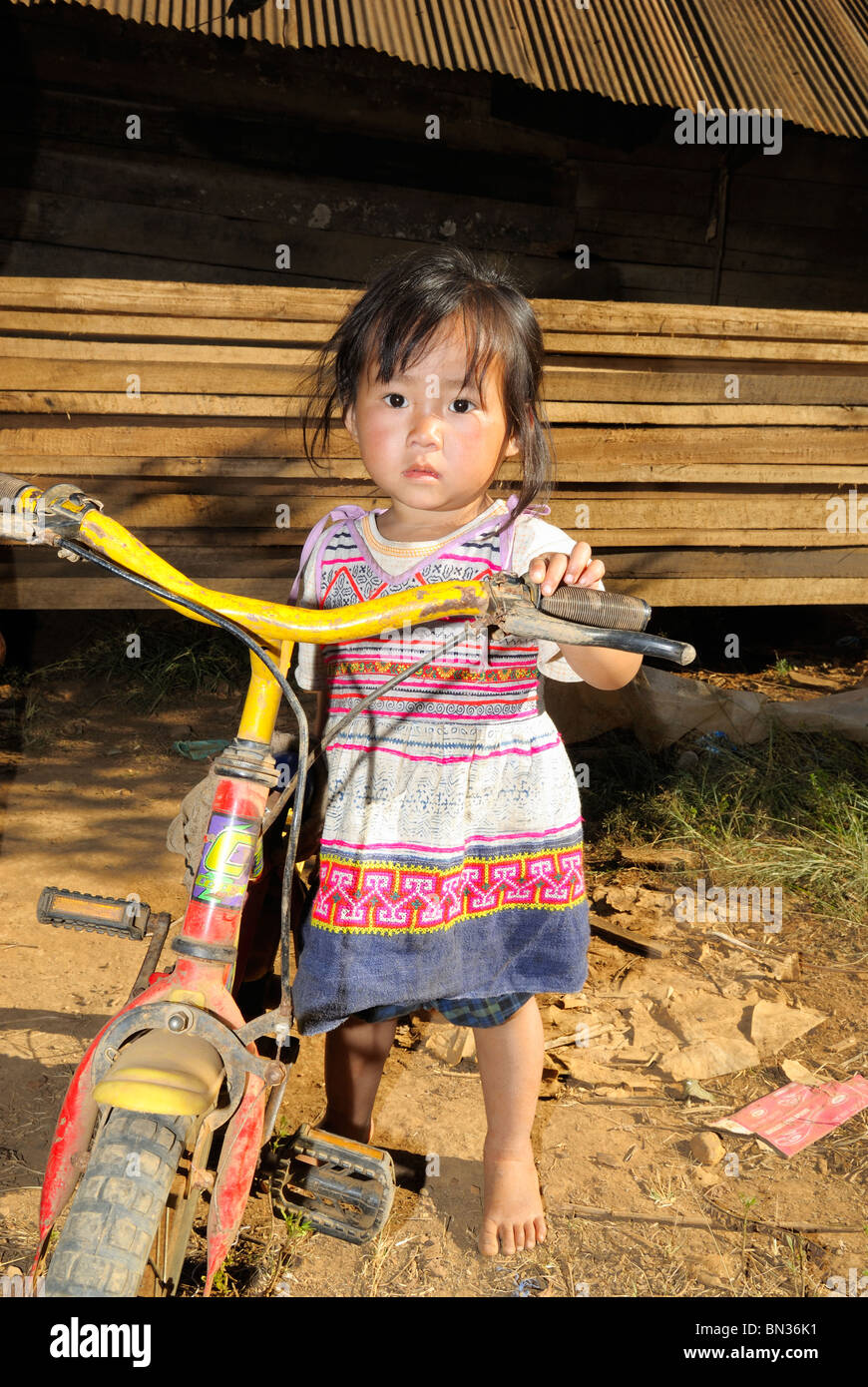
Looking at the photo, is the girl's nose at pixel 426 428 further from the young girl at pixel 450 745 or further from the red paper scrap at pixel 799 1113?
the red paper scrap at pixel 799 1113

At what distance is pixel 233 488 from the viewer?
4.02 meters

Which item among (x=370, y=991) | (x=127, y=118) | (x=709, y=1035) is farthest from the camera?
(x=127, y=118)

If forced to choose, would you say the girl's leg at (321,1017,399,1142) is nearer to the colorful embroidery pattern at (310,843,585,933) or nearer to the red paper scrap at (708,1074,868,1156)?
the colorful embroidery pattern at (310,843,585,933)

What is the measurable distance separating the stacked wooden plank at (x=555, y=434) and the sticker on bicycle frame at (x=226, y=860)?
264cm

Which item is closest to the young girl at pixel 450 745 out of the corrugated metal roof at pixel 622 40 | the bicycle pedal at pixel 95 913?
the bicycle pedal at pixel 95 913

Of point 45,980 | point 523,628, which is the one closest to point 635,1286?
point 523,628

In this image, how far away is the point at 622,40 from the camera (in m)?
4.93

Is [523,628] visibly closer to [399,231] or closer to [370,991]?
[370,991]

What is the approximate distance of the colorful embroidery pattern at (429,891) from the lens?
1.83 meters

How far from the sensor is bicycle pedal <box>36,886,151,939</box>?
65.4 inches

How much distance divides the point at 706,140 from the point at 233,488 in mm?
3564

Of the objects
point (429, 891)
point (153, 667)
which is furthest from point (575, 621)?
point (153, 667)

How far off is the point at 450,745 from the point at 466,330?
0.73m

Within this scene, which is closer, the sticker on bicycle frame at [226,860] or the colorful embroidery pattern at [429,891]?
the sticker on bicycle frame at [226,860]
